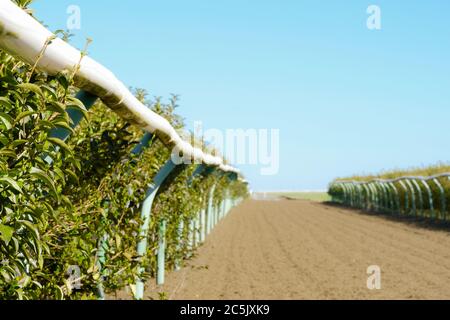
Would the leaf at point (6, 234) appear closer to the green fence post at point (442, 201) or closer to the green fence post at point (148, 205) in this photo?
the green fence post at point (148, 205)

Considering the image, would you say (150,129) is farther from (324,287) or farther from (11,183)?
(324,287)

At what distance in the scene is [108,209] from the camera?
13.4 ft

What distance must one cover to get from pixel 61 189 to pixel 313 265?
290 inches

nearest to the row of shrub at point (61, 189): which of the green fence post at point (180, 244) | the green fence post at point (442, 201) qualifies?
the green fence post at point (180, 244)

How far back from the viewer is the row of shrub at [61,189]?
2.12m

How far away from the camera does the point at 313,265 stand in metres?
9.76

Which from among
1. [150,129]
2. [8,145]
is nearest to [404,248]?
[150,129]

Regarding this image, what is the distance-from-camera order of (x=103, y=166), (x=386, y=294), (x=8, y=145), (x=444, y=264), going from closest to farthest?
1. (x=8, y=145)
2. (x=103, y=166)
3. (x=386, y=294)
4. (x=444, y=264)

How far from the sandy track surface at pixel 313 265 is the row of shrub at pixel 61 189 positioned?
3.11ft

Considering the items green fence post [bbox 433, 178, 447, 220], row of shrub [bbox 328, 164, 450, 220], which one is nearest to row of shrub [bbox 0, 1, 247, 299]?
green fence post [bbox 433, 178, 447, 220]

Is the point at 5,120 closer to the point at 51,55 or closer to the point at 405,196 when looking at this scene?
the point at 51,55

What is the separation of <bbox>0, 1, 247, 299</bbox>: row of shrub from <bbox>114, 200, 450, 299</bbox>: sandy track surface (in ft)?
3.11

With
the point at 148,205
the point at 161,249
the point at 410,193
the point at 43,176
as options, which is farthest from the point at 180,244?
the point at 410,193
